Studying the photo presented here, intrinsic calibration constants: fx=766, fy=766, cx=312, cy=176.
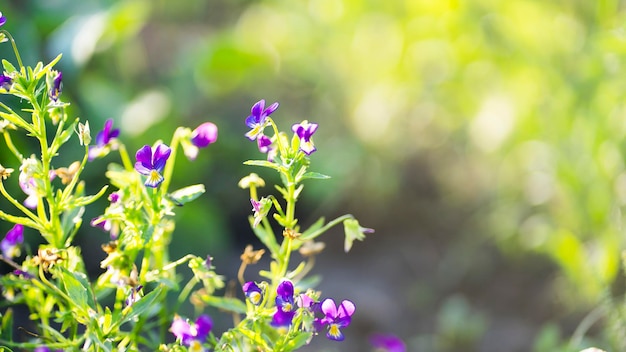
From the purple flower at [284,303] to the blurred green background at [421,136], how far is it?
0.87m

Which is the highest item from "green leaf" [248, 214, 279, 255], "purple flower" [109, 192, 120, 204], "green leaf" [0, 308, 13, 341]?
"green leaf" [248, 214, 279, 255]

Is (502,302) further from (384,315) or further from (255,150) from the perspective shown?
(255,150)

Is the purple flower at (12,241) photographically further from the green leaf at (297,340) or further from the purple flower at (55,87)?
the green leaf at (297,340)

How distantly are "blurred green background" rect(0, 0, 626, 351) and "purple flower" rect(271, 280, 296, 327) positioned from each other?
869 mm

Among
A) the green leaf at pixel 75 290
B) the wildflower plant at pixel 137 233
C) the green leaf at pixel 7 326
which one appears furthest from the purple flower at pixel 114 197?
the green leaf at pixel 7 326

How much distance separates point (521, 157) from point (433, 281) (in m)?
0.41

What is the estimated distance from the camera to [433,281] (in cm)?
207

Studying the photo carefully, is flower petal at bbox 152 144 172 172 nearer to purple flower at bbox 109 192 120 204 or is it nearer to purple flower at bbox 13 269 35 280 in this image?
purple flower at bbox 109 192 120 204

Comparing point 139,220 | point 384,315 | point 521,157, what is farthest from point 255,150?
point 139,220

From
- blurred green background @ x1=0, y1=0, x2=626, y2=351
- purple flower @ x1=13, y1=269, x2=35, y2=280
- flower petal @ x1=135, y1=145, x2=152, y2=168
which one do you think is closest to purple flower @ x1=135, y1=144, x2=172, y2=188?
flower petal @ x1=135, y1=145, x2=152, y2=168

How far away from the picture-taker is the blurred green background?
1.84 m

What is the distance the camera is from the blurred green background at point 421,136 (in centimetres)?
184

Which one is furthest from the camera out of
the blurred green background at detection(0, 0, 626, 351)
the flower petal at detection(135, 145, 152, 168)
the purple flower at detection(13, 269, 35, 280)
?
the blurred green background at detection(0, 0, 626, 351)

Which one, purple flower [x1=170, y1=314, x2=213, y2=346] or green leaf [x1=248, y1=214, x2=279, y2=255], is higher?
green leaf [x1=248, y1=214, x2=279, y2=255]
